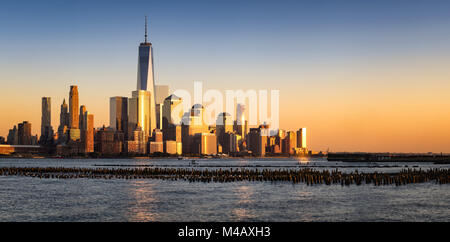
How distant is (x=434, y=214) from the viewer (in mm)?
44625

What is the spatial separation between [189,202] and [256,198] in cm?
990

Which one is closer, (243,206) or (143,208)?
(143,208)

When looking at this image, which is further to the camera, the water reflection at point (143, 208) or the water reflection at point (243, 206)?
the water reflection at point (243, 206)

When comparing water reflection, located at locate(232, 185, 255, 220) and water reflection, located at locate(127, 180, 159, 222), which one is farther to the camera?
water reflection, located at locate(232, 185, 255, 220)

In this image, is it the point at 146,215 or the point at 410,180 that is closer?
the point at 146,215

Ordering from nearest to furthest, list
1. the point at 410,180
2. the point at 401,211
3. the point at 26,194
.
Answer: the point at 401,211 < the point at 26,194 < the point at 410,180
